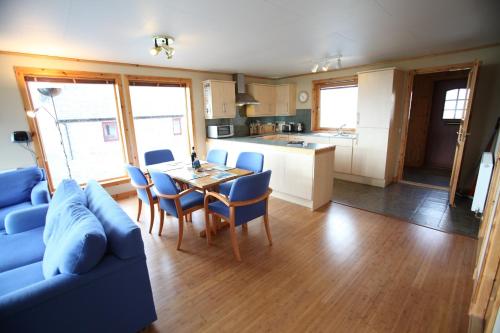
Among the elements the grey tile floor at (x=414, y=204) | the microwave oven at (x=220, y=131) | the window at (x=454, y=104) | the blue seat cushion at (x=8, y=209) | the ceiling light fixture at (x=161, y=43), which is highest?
the ceiling light fixture at (x=161, y=43)

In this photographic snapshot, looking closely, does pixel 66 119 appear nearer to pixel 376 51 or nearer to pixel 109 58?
pixel 109 58

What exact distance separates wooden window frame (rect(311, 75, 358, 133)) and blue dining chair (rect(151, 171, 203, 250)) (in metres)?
4.03

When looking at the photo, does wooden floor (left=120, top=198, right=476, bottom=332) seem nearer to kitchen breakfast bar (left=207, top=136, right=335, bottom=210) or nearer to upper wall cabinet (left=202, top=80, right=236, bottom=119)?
kitchen breakfast bar (left=207, top=136, right=335, bottom=210)

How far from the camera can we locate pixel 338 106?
5379mm

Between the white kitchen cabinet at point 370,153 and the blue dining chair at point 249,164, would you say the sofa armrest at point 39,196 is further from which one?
the white kitchen cabinet at point 370,153

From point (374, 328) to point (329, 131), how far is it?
15.0 feet

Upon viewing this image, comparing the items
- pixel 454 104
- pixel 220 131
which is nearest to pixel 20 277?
pixel 220 131

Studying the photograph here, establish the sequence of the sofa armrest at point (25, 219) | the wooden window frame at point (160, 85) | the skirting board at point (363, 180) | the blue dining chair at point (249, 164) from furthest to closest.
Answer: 1. the skirting board at point (363, 180)
2. the wooden window frame at point (160, 85)
3. the blue dining chair at point (249, 164)
4. the sofa armrest at point (25, 219)

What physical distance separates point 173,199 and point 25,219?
136 cm

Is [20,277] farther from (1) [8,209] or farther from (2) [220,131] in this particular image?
(2) [220,131]

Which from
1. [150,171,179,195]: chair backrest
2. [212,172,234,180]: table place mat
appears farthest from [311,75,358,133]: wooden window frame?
[150,171,179,195]: chair backrest

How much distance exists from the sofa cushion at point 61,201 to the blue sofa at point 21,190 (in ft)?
2.13

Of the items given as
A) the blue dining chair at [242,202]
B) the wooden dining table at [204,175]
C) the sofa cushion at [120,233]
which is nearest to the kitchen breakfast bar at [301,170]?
the wooden dining table at [204,175]

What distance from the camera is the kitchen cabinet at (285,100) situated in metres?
5.94
